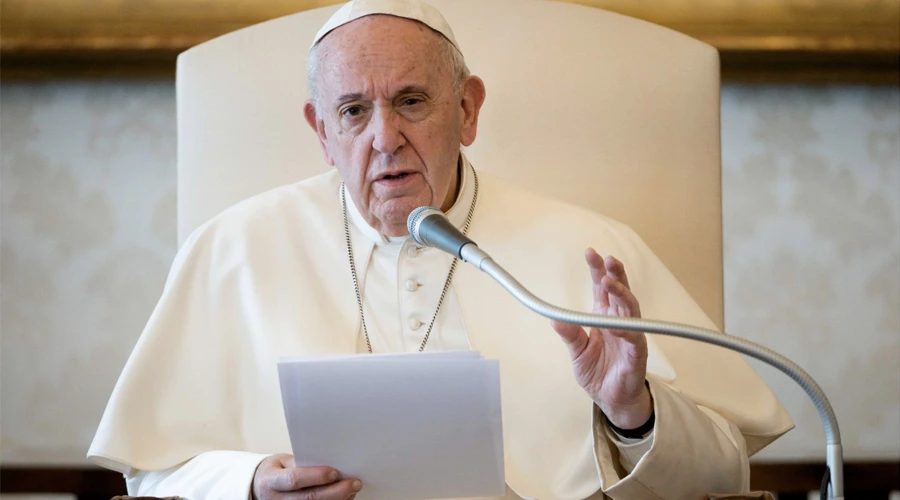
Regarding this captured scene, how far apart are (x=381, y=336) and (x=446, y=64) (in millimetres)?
683

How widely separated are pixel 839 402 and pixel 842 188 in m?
0.85

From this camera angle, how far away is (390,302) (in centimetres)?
272

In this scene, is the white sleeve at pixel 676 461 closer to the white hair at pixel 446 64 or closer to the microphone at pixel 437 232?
the microphone at pixel 437 232

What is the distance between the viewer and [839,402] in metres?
4.31

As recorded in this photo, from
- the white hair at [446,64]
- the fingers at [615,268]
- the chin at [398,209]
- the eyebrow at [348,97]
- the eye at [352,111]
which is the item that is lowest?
the fingers at [615,268]

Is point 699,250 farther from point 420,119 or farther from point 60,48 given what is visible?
point 60,48

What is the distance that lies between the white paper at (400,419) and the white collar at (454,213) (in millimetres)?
866

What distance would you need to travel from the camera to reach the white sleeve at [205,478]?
2209 millimetres

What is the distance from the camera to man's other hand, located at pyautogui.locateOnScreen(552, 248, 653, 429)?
1.94m

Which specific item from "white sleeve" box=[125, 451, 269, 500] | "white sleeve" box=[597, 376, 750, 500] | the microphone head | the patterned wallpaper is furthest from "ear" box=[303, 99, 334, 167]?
the patterned wallpaper

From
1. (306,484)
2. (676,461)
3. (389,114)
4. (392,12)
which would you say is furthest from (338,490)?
(392,12)

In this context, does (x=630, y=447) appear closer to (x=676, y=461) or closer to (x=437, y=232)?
(x=676, y=461)

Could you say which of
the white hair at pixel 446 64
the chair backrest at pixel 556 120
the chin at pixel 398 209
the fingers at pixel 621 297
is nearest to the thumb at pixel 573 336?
the fingers at pixel 621 297

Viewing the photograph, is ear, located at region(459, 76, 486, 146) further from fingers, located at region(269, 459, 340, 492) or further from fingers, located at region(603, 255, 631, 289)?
fingers, located at region(269, 459, 340, 492)
